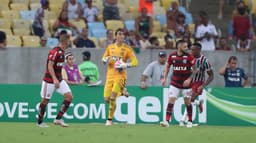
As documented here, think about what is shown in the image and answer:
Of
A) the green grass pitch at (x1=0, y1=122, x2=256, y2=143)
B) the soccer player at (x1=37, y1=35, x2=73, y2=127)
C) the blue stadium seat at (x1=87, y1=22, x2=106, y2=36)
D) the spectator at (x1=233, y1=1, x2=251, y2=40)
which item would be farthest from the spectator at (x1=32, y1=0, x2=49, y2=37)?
the green grass pitch at (x1=0, y1=122, x2=256, y2=143)

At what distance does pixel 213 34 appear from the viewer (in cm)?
3059

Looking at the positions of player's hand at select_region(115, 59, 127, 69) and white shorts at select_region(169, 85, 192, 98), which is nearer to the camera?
white shorts at select_region(169, 85, 192, 98)

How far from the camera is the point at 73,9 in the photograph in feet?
101

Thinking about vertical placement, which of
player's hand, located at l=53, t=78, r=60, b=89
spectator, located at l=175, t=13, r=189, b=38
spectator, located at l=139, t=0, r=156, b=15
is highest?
spectator, located at l=139, t=0, r=156, b=15

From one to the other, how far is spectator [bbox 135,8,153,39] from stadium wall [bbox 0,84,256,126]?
166 inches

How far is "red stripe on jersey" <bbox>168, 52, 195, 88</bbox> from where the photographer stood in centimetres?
2353

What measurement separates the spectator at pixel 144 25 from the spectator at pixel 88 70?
324 cm

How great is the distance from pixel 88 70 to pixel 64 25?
10.2 feet

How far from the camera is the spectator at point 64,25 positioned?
29.9 metres

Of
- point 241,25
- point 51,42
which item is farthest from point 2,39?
point 241,25

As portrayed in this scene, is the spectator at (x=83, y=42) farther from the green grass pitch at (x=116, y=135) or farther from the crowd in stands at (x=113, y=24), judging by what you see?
the green grass pitch at (x=116, y=135)

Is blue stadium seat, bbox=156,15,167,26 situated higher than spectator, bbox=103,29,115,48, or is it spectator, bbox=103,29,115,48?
blue stadium seat, bbox=156,15,167,26

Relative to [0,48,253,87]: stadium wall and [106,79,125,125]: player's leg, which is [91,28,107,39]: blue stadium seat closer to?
[0,48,253,87]: stadium wall

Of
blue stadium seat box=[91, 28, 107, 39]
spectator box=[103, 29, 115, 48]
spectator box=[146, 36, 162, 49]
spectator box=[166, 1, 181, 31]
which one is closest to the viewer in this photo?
spectator box=[103, 29, 115, 48]
